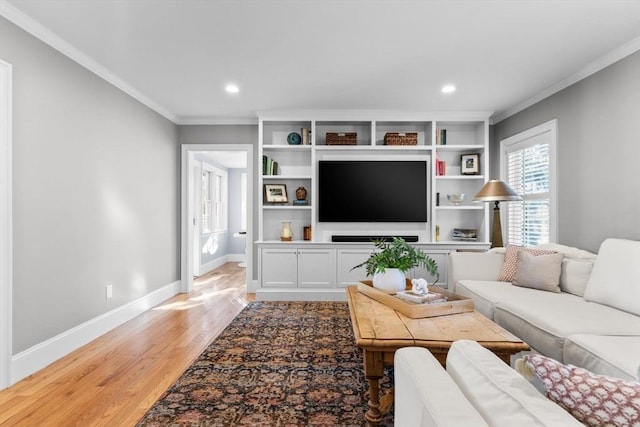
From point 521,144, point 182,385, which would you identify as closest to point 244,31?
point 182,385

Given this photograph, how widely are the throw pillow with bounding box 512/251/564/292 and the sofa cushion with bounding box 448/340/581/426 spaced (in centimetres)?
237

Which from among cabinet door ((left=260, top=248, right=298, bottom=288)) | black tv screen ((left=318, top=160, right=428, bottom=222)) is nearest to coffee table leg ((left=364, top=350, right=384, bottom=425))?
cabinet door ((left=260, top=248, right=298, bottom=288))

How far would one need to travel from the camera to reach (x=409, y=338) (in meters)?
1.76

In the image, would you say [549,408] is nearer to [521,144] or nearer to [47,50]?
[47,50]

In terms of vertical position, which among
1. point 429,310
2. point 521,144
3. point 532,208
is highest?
point 521,144

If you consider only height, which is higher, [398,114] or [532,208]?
[398,114]

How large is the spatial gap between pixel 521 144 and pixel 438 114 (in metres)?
1.09

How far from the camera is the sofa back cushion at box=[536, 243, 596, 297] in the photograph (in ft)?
9.07

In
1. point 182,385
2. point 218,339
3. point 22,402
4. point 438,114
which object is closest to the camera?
point 22,402

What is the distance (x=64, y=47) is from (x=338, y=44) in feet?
7.29

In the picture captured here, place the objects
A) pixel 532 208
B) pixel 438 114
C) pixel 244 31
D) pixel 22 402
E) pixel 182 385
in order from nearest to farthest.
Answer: pixel 22 402, pixel 182 385, pixel 244 31, pixel 532 208, pixel 438 114

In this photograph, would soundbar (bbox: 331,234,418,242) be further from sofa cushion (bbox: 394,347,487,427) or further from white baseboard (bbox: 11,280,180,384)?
sofa cushion (bbox: 394,347,487,427)

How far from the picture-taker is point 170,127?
4.88m

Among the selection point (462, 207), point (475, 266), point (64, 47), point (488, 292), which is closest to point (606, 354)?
point (488, 292)
